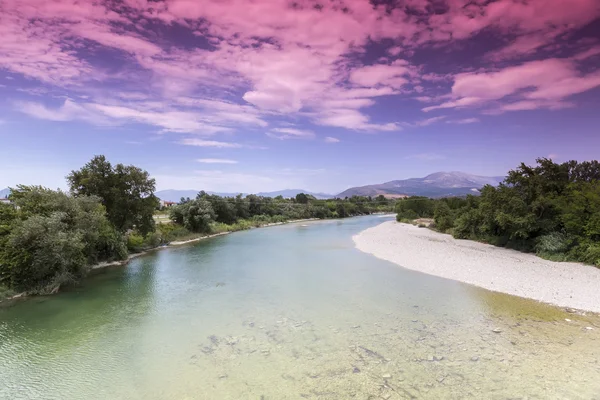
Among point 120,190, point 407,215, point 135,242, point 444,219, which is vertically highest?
point 120,190

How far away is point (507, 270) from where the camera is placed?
21125mm

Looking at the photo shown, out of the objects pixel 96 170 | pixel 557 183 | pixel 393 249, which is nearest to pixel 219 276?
pixel 96 170

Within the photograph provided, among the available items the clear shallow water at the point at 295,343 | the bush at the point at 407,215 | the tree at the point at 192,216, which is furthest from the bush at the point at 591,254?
the bush at the point at 407,215

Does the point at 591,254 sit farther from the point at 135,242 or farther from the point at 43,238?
the point at 135,242

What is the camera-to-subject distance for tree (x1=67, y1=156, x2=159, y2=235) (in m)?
28.2

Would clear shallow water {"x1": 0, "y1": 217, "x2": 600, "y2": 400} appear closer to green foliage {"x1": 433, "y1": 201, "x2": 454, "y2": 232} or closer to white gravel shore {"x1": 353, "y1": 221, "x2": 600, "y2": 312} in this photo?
white gravel shore {"x1": 353, "y1": 221, "x2": 600, "y2": 312}

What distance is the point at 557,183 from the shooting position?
2783 cm

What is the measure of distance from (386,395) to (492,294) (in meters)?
11.7

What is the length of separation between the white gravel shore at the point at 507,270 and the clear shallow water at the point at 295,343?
1430mm

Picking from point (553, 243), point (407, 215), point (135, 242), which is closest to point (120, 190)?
point (135, 242)

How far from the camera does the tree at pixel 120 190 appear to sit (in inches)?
1110

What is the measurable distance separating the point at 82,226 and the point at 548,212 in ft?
118

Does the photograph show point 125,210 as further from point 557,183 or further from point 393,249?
point 557,183

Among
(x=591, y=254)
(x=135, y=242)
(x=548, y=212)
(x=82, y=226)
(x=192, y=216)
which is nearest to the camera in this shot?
(x=591, y=254)
